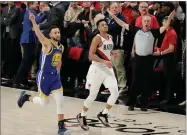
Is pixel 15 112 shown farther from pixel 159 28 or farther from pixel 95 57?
pixel 159 28

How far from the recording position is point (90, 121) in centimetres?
916

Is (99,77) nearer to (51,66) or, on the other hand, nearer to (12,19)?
(51,66)

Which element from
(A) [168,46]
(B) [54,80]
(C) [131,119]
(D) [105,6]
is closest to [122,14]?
(D) [105,6]

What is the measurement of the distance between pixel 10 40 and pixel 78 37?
7.64 feet

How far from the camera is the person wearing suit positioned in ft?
41.1

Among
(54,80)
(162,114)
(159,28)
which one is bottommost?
(162,114)

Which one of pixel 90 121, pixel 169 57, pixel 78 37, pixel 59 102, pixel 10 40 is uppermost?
pixel 78 37

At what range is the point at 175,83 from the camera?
1120 centimetres

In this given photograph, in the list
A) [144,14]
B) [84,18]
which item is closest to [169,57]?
[144,14]

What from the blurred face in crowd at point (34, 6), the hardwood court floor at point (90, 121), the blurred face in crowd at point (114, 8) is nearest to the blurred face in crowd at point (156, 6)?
Result: the blurred face in crowd at point (114, 8)

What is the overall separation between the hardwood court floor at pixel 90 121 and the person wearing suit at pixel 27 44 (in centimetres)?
183

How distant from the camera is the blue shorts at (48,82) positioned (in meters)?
8.03

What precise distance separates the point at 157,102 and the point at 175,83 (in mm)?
552

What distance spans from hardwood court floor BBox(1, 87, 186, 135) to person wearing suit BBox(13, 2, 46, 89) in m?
1.83
